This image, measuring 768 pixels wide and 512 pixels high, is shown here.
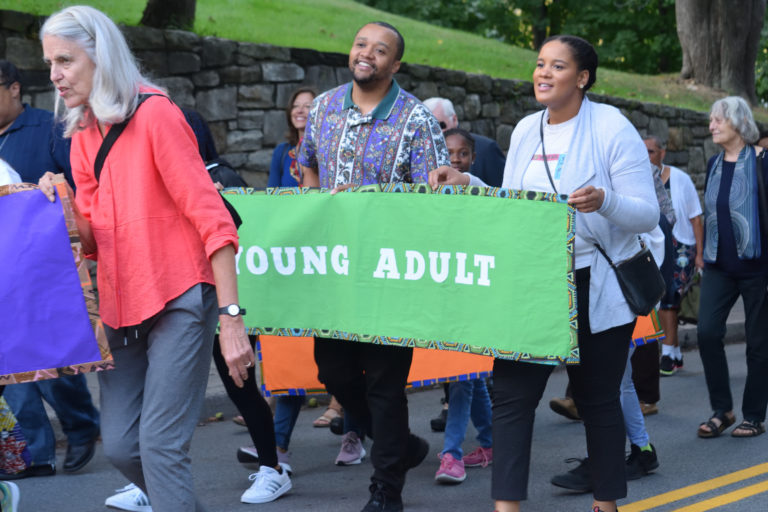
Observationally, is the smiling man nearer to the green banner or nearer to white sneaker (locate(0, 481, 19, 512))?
the green banner

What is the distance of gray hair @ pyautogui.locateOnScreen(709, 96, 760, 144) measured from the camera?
6.57m

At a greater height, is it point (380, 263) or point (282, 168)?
point (282, 168)

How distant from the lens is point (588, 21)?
32812 mm

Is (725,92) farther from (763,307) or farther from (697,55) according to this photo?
(763,307)

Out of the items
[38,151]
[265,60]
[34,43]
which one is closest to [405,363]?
[38,151]

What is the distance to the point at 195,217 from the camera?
323cm

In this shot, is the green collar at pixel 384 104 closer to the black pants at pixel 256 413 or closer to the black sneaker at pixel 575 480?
the black pants at pixel 256 413

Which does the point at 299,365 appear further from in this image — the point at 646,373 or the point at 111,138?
the point at 646,373

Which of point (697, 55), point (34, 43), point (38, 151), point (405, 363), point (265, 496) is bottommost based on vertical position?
point (265, 496)

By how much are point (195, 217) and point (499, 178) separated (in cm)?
390

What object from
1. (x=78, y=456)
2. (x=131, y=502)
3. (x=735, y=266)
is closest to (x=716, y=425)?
(x=735, y=266)

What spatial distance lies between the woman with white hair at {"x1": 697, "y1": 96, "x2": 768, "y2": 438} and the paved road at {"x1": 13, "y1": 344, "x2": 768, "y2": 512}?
248mm

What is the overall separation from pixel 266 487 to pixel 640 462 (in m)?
2.02

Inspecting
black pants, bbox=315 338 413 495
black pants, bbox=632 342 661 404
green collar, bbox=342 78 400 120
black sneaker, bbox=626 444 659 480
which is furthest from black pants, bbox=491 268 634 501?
black pants, bbox=632 342 661 404
